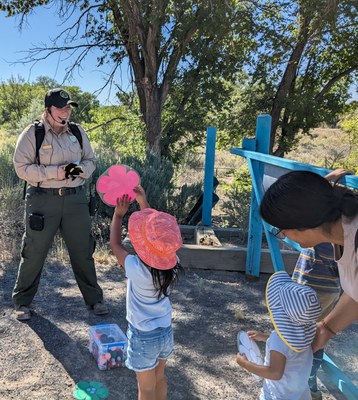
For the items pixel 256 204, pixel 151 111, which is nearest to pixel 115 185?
pixel 256 204

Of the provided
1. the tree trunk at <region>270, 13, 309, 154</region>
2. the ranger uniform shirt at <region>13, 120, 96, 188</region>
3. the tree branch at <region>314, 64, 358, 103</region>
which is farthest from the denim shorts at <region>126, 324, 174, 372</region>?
the tree branch at <region>314, 64, 358, 103</region>

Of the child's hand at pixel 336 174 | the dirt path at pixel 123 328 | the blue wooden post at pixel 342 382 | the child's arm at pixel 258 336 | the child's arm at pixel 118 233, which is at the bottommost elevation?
the dirt path at pixel 123 328

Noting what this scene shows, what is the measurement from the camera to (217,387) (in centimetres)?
284

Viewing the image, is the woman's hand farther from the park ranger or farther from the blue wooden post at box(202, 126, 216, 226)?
the blue wooden post at box(202, 126, 216, 226)

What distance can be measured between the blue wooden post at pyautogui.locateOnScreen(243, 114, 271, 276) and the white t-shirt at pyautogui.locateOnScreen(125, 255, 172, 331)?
1854mm

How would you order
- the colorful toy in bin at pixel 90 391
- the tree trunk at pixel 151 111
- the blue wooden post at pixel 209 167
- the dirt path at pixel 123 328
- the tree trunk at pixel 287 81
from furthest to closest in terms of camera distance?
the tree trunk at pixel 287 81, the tree trunk at pixel 151 111, the blue wooden post at pixel 209 167, the dirt path at pixel 123 328, the colorful toy in bin at pixel 90 391

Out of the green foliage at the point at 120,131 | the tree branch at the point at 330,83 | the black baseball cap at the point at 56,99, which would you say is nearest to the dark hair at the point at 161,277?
the black baseball cap at the point at 56,99

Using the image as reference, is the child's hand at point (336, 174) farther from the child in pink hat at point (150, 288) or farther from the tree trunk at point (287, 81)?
the tree trunk at point (287, 81)

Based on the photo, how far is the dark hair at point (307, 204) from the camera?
150cm

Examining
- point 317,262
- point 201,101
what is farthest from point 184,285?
point 201,101

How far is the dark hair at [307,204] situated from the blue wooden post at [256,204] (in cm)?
217

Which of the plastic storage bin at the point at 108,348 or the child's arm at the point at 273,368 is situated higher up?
the child's arm at the point at 273,368

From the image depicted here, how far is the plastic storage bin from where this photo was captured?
296 centimetres

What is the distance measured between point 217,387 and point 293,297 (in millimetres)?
1460
